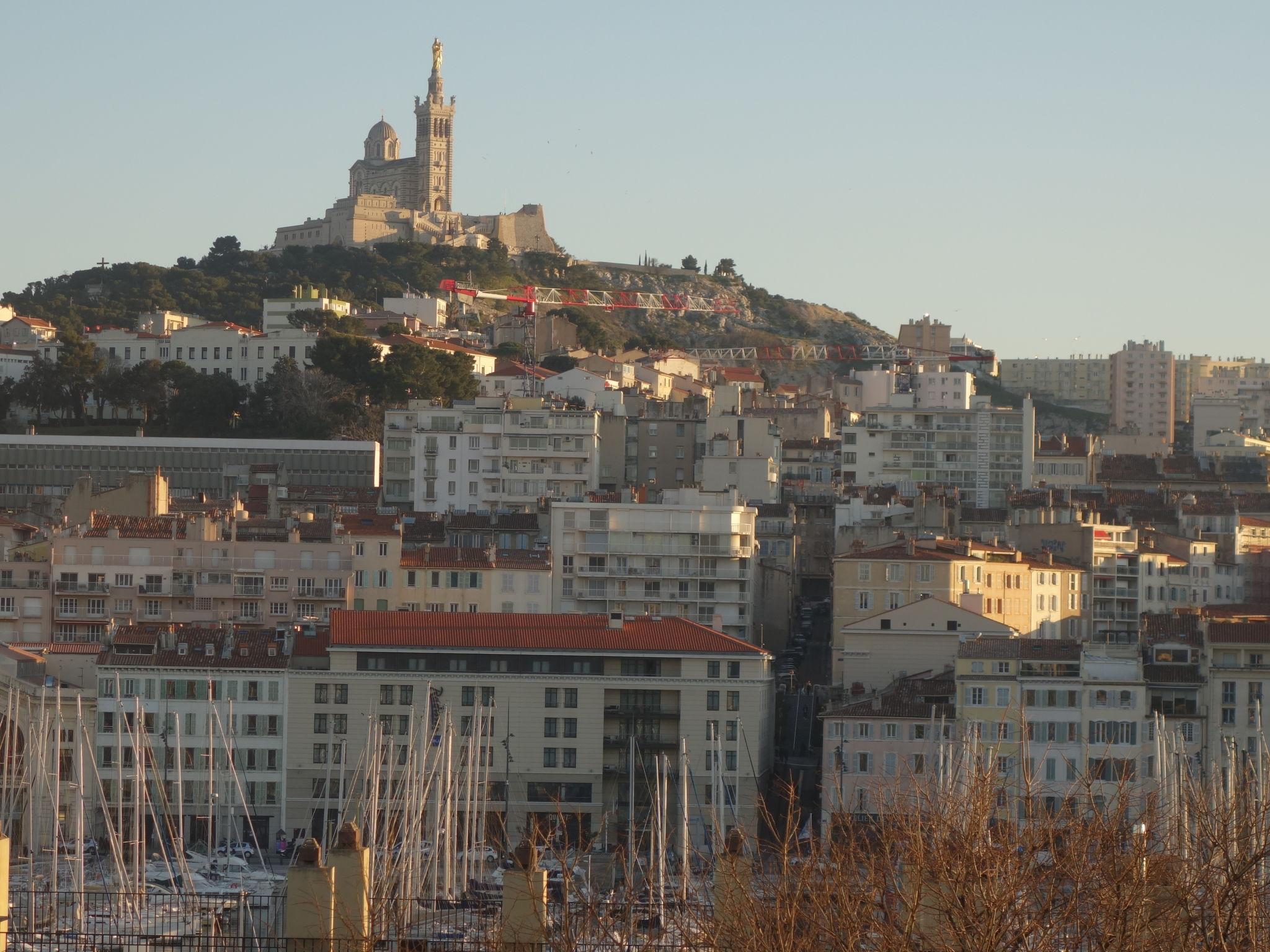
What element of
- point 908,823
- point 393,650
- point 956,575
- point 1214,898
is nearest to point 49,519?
→ point 393,650

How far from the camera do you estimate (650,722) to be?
68125 mm

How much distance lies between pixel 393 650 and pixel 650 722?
7122 millimetres

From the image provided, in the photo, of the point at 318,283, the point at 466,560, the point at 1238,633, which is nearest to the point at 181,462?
the point at 466,560

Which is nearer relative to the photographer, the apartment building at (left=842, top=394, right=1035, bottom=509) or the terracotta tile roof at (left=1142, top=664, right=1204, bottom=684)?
the terracotta tile roof at (left=1142, top=664, right=1204, bottom=684)

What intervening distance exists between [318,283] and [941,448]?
74.4 m

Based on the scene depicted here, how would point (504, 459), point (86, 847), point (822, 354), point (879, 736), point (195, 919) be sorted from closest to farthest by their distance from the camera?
point (195, 919)
point (86, 847)
point (879, 736)
point (504, 459)
point (822, 354)

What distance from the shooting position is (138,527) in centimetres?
8112

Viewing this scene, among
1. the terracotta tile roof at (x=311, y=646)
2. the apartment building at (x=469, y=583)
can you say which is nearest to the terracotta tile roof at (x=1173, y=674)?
the apartment building at (x=469, y=583)

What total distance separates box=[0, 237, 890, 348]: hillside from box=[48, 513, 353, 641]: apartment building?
256ft

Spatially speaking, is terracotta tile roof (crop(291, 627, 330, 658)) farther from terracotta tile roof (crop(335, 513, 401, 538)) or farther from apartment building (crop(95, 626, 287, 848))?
terracotta tile roof (crop(335, 513, 401, 538))

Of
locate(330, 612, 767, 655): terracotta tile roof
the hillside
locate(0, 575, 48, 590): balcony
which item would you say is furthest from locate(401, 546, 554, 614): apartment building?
the hillside

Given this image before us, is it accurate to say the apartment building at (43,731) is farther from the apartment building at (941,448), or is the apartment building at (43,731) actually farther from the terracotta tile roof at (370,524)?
the apartment building at (941,448)

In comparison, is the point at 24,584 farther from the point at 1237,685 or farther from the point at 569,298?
the point at 569,298

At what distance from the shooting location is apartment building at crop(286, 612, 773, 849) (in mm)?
67188
